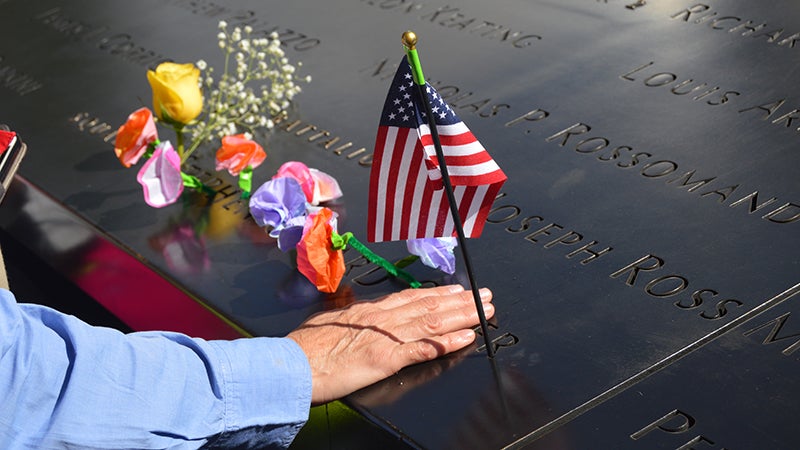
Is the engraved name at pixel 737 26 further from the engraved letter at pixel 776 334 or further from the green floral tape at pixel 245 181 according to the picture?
the green floral tape at pixel 245 181

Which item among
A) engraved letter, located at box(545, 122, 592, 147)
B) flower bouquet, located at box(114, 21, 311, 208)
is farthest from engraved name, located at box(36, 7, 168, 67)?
engraved letter, located at box(545, 122, 592, 147)

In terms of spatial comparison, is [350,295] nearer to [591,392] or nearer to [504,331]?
[504,331]

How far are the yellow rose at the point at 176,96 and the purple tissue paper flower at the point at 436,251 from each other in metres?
1.00

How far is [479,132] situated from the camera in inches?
130

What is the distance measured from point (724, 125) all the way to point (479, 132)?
27.1 inches

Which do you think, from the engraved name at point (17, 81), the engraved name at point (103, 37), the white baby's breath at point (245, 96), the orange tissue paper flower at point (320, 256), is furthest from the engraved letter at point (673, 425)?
the engraved name at point (17, 81)

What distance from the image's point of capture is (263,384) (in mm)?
2254

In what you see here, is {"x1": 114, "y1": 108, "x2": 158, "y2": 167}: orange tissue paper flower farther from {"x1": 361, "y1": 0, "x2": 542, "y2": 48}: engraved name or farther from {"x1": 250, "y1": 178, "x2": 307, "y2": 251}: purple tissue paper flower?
{"x1": 361, "y1": 0, "x2": 542, "y2": 48}: engraved name

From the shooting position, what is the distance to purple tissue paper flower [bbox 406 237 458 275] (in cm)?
266

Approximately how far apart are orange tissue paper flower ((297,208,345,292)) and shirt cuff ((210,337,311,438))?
38 cm

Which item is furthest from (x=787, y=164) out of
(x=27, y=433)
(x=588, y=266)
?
(x=27, y=433)

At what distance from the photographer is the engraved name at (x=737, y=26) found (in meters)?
3.38

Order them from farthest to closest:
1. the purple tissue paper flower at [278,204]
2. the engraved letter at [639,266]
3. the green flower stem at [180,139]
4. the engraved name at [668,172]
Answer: the green flower stem at [180,139] < the purple tissue paper flower at [278,204] < the engraved name at [668,172] < the engraved letter at [639,266]

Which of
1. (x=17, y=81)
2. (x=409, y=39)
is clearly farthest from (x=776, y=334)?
(x=17, y=81)
